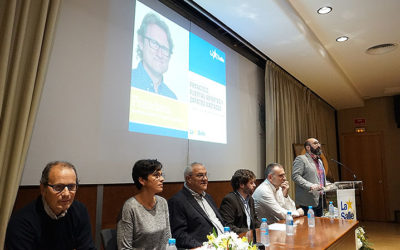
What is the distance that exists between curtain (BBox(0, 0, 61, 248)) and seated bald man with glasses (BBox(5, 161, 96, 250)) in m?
0.24

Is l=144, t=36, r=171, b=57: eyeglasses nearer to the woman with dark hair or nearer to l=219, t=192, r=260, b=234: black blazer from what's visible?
the woman with dark hair

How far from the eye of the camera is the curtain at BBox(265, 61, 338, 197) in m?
4.93

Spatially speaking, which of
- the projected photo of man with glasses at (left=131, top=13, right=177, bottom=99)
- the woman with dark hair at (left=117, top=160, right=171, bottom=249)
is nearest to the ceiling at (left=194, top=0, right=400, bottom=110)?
the projected photo of man with glasses at (left=131, top=13, right=177, bottom=99)

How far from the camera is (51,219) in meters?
1.55

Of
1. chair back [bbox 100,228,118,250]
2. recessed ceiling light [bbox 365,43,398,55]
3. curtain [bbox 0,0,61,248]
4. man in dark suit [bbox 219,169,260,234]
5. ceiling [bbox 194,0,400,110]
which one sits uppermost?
recessed ceiling light [bbox 365,43,398,55]

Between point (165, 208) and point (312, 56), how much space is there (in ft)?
12.1

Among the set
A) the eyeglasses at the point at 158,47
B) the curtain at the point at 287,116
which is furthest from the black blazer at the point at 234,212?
the curtain at the point at 287,116

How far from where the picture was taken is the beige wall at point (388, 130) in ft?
24.2

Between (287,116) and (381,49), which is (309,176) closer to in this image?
(287,116)

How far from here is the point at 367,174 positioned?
774cm

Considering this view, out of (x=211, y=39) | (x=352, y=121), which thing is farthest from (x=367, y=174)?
(x=211, y=39)

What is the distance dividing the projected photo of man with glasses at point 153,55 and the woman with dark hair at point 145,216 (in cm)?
97

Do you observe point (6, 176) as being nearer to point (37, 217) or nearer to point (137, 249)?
point (37, 217)

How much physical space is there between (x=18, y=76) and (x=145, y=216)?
3.95ft
